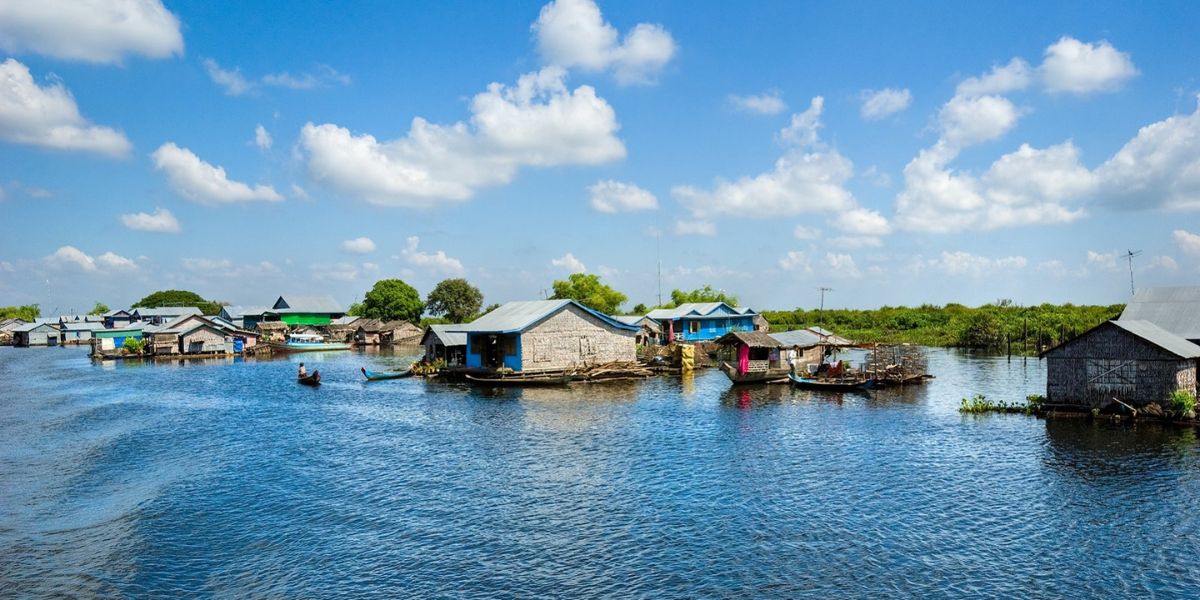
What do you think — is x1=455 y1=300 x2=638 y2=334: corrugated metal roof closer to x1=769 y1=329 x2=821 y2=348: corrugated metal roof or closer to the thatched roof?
the thatched roof

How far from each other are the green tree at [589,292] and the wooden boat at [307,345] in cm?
2748

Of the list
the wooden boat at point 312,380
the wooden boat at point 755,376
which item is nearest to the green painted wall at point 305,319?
the wooden boat at point 312,380

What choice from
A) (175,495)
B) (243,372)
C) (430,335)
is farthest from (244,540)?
(243,372)

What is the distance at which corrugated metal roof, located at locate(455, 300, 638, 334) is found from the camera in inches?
1779

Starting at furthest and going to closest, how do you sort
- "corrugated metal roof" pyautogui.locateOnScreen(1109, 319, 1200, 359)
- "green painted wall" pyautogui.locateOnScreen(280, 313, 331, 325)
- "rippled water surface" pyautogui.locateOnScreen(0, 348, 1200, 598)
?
1. "green painted wall" pyautogui.locateOnScreen(280, 313, 331, 325)
2. "corrugated metal roof" pyautogui.locateOnScreen(1109, 319, 1200, 359)
3. "rippled water surface" pyautogui.locateOnScreen(0, 348, 1200, 598)

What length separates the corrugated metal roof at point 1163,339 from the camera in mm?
27438

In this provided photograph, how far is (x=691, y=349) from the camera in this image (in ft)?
178

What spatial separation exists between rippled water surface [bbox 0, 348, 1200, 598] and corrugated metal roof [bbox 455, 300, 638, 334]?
35.2 feet

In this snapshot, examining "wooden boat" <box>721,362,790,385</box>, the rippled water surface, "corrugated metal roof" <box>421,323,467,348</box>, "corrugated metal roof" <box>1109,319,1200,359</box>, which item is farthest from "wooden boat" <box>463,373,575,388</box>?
"corrugated metal roof" <box>1109,319,1200,359</box>

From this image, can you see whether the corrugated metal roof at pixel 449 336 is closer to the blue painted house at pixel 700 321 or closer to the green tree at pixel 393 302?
the blue painted house at pixel 700 321

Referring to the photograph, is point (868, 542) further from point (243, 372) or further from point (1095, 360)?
point (243, 372)

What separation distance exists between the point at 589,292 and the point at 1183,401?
69084 millimetres

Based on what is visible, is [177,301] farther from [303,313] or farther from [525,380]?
[525,380]

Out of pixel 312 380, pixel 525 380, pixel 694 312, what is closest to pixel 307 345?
pixel 312 380
